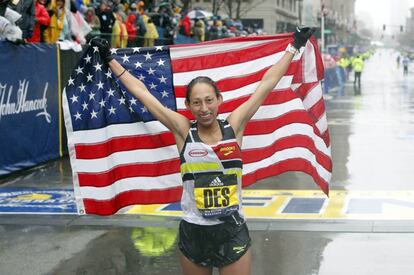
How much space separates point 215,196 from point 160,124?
4.35ft

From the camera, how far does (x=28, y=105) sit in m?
12.0

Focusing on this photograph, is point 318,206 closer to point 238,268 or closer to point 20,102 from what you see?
point 238,268

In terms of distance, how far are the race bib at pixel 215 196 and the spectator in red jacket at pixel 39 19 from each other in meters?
9.89

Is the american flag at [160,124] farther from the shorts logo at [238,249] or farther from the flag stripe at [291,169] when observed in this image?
the shorts logo at [238,249]

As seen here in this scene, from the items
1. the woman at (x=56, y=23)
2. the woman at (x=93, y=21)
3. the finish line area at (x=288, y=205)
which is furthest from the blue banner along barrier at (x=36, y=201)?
the woman at (x=93, y=21)

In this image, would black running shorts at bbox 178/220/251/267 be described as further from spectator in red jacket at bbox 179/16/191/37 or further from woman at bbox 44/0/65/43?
spectator in red jacket at bbox 179/16/191/37

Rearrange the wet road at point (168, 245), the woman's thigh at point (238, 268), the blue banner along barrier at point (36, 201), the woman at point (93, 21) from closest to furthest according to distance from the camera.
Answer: the woman's thigh at point (238, 268), the wet road at point (168, 245), the blue banner along barrier at point (36, 201), the woman at point (93, 21)

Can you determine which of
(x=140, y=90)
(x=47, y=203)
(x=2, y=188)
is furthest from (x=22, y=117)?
(x=140, y=90)

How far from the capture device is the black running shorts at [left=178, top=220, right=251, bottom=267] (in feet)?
12.5

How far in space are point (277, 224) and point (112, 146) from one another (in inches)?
116

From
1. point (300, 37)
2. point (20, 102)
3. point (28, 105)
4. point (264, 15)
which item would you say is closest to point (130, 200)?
point (300, 37)

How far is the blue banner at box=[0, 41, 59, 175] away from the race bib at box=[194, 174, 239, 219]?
787 centimetres

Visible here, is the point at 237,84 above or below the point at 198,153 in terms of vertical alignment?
above

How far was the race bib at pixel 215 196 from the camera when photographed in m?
3.82
